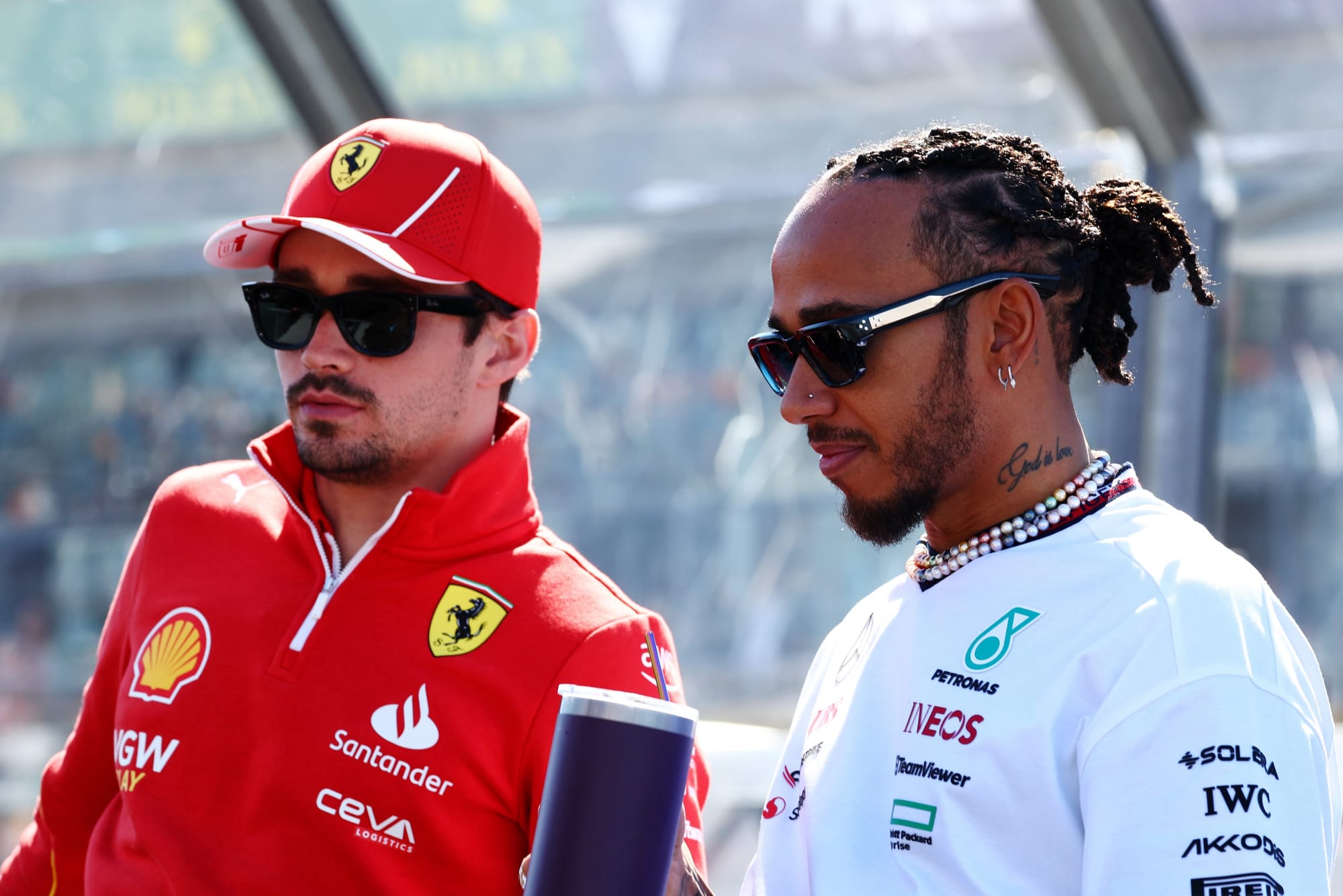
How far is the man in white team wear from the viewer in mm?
1091

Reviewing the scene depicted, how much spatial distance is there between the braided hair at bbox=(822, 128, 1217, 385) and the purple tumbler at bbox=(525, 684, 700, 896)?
0.55 metres

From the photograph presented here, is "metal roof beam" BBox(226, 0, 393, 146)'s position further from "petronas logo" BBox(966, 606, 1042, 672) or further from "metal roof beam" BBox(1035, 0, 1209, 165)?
"petronas logo" BBox(966, 606, 1042, 672)

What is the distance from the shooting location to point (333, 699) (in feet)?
5.60

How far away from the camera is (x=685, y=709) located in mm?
1152

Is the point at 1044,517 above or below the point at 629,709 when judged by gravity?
above

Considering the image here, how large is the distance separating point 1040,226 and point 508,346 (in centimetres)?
84

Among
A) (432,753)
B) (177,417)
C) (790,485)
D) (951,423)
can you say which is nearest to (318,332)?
(432,753)

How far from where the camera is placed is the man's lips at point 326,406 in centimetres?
186

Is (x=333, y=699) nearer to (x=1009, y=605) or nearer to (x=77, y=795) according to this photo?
(x=77, y=795)

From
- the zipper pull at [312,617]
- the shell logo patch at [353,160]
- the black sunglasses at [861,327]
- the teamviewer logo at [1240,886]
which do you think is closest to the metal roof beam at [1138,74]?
the shell logo patch at [353,160]

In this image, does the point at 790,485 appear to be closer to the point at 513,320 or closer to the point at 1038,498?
the point at 513,320

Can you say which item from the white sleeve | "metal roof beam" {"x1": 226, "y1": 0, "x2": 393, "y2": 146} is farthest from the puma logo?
"metal roof beam" {"x1": 226, "y1": 0, "x2": 393, "y2": 146}

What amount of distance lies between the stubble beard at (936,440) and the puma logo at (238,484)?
3.25ft

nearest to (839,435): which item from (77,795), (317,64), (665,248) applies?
(77,795)
